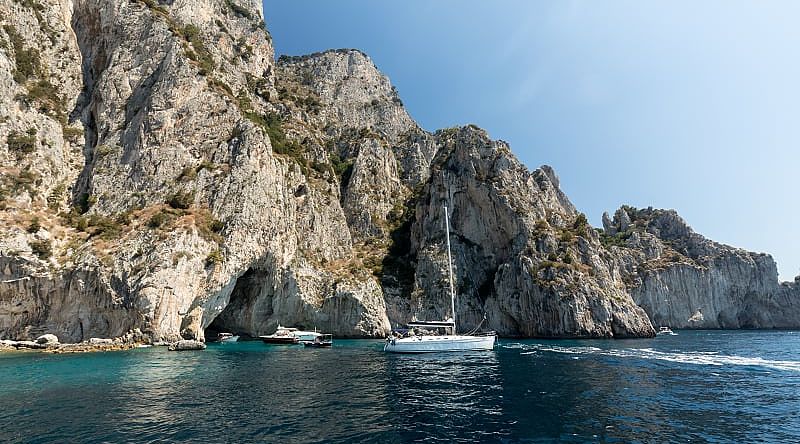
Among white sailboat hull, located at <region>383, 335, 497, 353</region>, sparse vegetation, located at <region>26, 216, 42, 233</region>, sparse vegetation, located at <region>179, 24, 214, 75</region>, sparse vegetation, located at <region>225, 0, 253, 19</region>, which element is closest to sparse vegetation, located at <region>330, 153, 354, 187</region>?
sparse vegetation, located at <region>179, 24, 214, 75</region>

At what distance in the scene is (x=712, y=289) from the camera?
115 m

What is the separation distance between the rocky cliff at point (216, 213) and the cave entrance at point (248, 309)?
1.14 ft

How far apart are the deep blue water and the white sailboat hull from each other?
9.22m

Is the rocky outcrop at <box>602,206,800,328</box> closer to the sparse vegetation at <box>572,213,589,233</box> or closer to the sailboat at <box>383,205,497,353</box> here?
the sparse vegetation at <box>572,213,589,233</box>

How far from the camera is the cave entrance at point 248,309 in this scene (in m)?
71.6

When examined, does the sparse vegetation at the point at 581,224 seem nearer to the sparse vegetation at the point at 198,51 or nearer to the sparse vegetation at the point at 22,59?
the sparse vegetation at the point at 198,51

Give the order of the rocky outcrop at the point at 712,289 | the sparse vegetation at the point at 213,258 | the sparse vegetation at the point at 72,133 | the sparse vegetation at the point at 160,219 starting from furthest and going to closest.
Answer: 1. the rocky outcrop at the point at 712,289
2. the sparse vegetation at the point at 72,133
3. the sparse vegetation at the point at 213,258
4. the sparse vegetation at the point at 160,219

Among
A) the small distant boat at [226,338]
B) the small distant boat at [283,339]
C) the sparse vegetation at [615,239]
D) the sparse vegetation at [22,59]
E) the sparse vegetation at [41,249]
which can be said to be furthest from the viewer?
the sparse vegetation at [615,239]

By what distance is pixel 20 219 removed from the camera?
53719 mm

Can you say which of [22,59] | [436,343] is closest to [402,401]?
[436,343]

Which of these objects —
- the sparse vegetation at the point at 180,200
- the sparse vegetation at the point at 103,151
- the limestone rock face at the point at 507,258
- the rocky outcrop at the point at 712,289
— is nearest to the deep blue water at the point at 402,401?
the sparse vegetation at the point at 180,200

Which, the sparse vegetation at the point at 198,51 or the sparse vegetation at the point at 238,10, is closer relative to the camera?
the sparse vegetation at the point at 198,51

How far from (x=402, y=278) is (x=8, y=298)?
6270cm

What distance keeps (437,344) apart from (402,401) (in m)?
26.2
